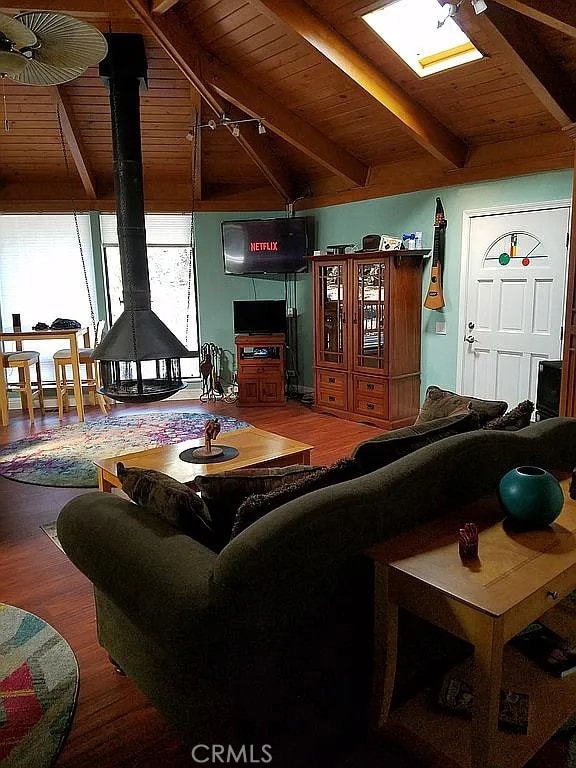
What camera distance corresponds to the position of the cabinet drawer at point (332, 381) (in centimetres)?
607

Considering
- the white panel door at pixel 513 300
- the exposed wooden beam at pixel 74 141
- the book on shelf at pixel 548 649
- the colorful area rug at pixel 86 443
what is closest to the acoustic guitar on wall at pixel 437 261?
the white panel door at pixel 513 300

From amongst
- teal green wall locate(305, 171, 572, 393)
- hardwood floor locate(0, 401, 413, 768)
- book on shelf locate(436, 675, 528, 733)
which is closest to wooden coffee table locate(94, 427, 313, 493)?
hardwood floor locate(0, 401, 413, 768)

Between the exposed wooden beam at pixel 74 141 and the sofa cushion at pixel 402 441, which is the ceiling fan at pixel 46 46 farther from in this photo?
the exposed wooden beam at pixel 74 141

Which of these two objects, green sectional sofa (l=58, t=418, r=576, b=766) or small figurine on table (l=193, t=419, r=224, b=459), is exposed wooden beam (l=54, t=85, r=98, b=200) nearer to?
small figurine on table (l=193, t=419, r=224, b=459)

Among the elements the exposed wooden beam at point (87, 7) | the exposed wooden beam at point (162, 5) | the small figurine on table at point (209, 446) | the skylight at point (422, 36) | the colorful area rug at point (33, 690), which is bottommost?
the colorful area rug at point (33, 690)

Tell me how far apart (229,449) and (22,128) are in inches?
174

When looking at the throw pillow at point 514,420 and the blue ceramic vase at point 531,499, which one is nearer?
the blue ceramic vase at point 531,499

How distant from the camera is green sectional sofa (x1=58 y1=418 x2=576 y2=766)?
144 centimetres

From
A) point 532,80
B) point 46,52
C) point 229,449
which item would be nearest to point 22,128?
point 46,52

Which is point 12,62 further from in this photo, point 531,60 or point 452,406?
point 531,60

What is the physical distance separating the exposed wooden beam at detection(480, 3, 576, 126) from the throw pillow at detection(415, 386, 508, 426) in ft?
7.02

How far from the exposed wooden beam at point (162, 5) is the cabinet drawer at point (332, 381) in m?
3.52

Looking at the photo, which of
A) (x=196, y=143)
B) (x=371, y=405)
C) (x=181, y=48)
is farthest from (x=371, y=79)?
(x=371, y=405)

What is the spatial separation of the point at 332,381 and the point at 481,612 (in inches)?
190
